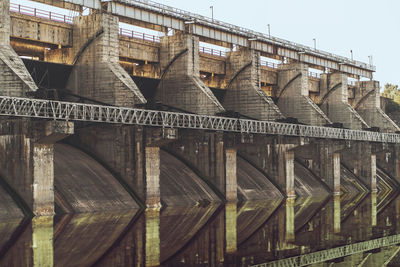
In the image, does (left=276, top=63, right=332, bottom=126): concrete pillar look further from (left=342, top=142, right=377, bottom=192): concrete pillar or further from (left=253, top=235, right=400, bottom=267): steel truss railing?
(left=253, top=235, right=400, bottom=267): steel truss railing

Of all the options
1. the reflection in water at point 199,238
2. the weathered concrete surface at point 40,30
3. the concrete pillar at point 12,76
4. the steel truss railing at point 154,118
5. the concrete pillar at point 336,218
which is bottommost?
the concrete pillar at point 336,218

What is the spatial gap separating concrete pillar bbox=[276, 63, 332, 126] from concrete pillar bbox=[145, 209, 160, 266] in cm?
3121

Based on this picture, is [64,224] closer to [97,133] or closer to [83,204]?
[83,204]

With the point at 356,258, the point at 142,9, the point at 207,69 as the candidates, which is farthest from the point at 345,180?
the point at 356,258

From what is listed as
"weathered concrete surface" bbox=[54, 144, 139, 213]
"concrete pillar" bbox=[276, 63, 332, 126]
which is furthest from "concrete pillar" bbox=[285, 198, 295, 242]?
"concrete pillar" bbox=[276, 63, 332, 126]

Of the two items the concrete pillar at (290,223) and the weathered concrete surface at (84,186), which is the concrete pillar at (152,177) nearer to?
the weathered concrete surface at (84,186)

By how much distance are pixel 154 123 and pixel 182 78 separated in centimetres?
869

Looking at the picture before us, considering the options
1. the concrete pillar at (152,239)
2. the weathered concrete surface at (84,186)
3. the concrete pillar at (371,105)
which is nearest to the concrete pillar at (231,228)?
the concrete pillar at (152,239)

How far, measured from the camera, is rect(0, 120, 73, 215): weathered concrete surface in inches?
1485

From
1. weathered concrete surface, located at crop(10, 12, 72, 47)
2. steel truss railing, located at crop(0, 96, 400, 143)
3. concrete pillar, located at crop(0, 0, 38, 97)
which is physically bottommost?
steel truss railing, located at crop(0, 96, 400, 143)

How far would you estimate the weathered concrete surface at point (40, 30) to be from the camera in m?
44.9

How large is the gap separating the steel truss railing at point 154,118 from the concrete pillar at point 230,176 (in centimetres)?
214

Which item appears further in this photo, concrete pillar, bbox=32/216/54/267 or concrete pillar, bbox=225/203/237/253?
concrete pillar, bbox=225/203/237/253

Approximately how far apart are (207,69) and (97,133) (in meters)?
17.6
